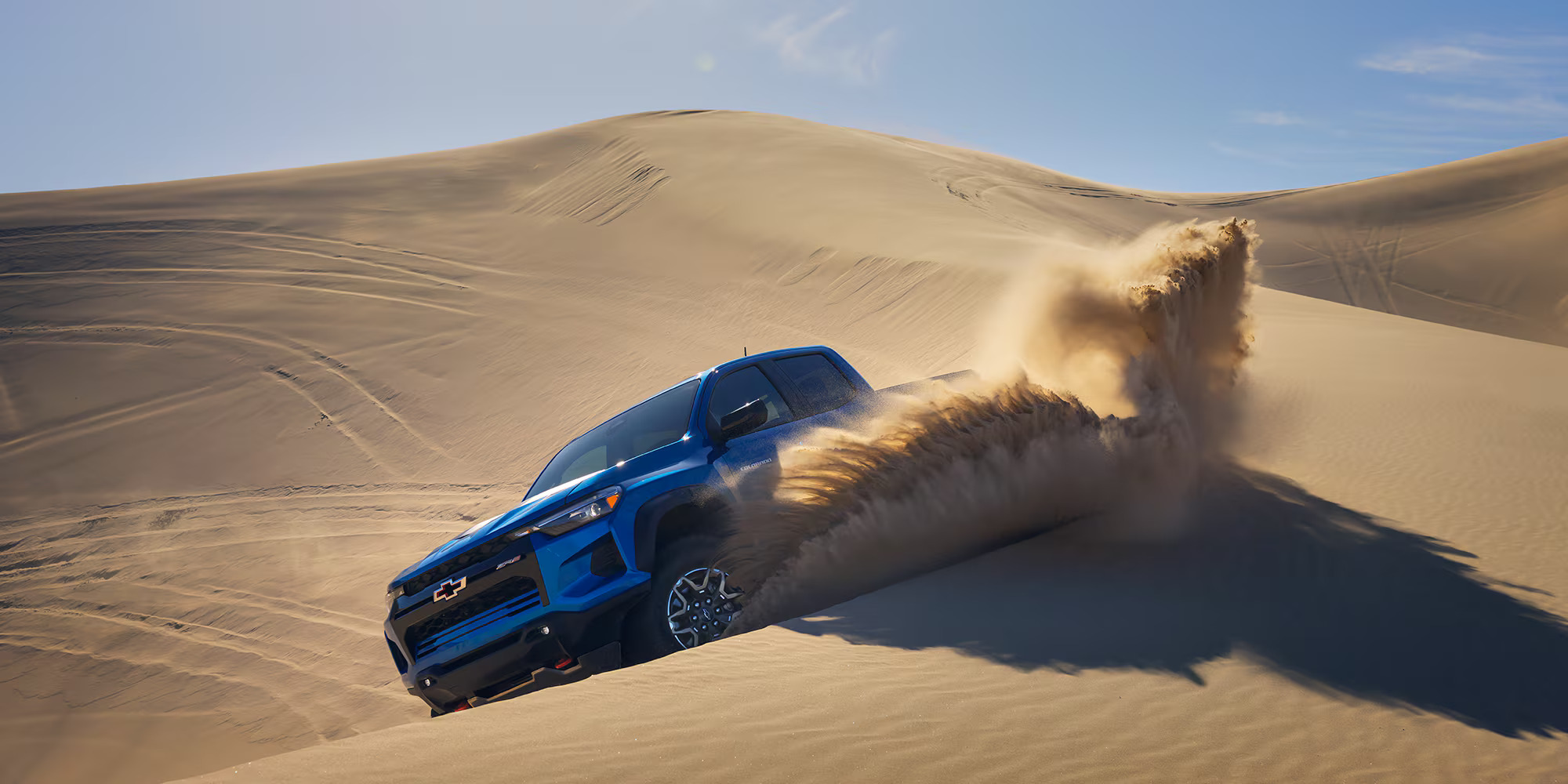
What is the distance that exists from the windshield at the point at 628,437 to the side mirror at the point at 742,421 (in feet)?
1.56

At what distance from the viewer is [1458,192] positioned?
45.6 metres

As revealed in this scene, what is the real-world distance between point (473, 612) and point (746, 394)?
2.16m

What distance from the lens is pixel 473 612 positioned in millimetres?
4430

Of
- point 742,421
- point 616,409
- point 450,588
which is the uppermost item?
point 742,421

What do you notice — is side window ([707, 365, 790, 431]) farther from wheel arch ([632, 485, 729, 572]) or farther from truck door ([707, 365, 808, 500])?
wheel arch ([632, 485, 729, 572])

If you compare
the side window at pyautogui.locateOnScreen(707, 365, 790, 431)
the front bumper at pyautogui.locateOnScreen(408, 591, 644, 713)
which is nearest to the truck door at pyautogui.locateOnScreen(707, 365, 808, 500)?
the side window at pyautogui.locateOnScreen(707, 365, 790, 431)

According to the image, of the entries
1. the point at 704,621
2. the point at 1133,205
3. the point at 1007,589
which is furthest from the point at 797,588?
the point at 1133,205

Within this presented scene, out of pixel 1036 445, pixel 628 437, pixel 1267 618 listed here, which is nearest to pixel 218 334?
pixel 628 437

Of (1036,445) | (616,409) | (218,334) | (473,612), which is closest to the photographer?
(473,612)

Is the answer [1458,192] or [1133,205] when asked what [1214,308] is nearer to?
[1133,205]

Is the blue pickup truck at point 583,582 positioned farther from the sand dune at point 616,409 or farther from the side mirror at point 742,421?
the sand dune at point 616,409

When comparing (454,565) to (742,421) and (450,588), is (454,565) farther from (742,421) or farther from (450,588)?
(742,421)

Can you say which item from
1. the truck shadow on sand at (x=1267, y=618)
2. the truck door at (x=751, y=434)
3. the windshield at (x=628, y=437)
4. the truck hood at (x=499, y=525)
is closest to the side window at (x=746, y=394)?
the truck door at (x=751, y=434)

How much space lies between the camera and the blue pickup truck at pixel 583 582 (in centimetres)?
432
